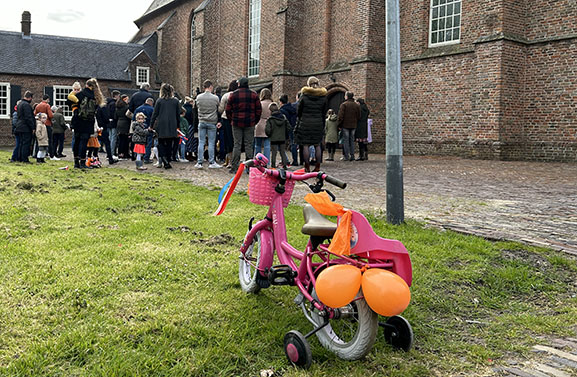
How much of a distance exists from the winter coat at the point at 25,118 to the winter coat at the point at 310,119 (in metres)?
7.20

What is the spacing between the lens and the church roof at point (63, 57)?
33781 millimetres

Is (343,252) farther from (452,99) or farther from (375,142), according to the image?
(375,142)

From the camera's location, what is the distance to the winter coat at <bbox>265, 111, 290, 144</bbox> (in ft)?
38.6

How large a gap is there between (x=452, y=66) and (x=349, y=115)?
193 inches

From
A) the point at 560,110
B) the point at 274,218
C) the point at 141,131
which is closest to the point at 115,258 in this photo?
the point at 274,218

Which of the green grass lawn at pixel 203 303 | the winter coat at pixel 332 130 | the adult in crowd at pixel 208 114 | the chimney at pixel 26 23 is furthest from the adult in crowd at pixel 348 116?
the chimney at pixel 26 23

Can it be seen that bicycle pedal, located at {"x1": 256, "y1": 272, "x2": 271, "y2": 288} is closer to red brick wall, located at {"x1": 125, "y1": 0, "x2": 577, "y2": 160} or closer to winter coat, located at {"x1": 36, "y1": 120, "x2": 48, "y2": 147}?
winter coat, located at {"x1": 36, "y1": 120, "x2": 48, "y2": 147}

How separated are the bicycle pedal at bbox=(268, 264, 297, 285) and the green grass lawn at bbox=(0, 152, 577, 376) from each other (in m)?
0.24

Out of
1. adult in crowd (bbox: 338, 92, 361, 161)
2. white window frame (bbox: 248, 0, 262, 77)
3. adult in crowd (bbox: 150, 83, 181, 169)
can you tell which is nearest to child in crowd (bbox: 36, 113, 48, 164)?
adult in crowd (bbox: 150, 83, 181, 169)

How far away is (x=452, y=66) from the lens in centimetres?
1777

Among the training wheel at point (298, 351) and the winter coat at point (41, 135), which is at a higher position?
the winter coat at point (41, 135)

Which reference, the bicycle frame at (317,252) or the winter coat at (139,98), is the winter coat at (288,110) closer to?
the winter coat at (139,98)

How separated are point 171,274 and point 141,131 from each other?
951 cm

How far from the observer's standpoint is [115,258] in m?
4.30
